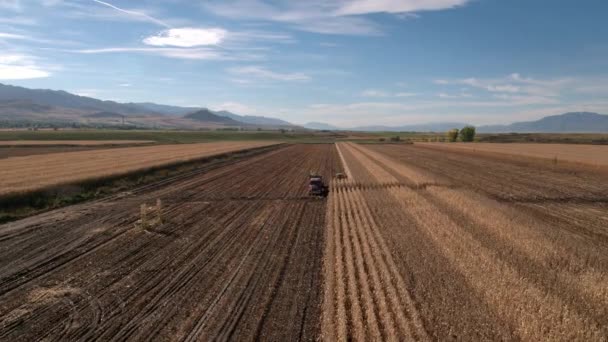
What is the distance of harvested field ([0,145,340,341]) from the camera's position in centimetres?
1033

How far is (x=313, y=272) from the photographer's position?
46.4 feet

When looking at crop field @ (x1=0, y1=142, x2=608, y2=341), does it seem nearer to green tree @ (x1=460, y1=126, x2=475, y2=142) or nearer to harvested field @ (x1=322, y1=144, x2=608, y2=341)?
harvested field @ (x1=322, y1=144, x2=608, y2=341)

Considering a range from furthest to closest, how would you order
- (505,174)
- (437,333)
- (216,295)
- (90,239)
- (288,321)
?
(505,174) → (90,239) → (216,295) → (288,321) → (437,333)

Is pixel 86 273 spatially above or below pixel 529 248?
below

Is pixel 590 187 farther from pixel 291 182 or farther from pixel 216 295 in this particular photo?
pixel 216 295

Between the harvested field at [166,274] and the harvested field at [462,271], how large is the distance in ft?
3.54

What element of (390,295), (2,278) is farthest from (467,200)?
(2,278)

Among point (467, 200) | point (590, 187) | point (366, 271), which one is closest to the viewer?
point (366, 271)

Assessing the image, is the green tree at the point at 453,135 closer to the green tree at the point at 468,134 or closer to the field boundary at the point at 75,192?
the green tree at the point at 468,134

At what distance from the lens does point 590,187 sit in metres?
32.7

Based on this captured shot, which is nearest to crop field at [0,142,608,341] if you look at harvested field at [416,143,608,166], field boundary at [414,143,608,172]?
field boundary at [414,143,608,172]

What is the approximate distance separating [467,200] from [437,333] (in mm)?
15779

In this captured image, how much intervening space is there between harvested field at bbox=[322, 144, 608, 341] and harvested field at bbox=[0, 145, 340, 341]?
1080 millimetres

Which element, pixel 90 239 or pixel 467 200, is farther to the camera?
pixel 467 200
